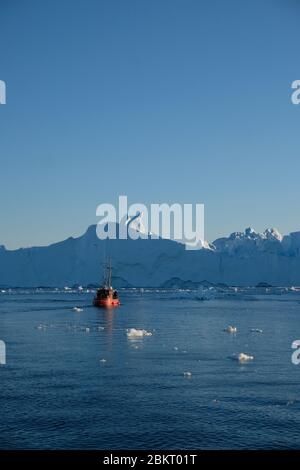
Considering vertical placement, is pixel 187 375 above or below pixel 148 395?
above

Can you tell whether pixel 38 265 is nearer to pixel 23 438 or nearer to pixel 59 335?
pixel 59 335

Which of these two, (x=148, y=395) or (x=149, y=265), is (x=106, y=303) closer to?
(x=148, y=395)

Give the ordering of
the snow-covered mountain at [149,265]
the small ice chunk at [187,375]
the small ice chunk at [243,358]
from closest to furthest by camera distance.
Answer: the small ice chunk at [187,375]
the small ice chunk at [243,358]
the snow-covered mountain at [149,265]

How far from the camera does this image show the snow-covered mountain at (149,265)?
155 m

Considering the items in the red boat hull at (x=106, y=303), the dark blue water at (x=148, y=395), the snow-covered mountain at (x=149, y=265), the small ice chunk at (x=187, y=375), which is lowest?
the dark blue water at (x=148, y=395)

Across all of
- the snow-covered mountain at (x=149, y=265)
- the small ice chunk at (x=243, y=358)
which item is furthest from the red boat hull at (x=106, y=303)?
the snow-covered mountain at (x=149, y=265)

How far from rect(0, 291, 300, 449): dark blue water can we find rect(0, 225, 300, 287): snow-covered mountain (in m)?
115

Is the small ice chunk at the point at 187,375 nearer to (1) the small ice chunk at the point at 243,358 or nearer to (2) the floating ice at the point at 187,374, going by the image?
(2) the floating ice at the point at 187,374

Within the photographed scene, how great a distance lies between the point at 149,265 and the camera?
156m

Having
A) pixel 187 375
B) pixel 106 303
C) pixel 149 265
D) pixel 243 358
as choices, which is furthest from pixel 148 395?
pixel 149 265

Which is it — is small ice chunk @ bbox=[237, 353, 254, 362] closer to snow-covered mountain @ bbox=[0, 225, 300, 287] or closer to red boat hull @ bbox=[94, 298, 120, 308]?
red boat hull @ bbox=[94, 298, 120, 308]

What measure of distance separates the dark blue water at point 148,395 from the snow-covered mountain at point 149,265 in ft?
376

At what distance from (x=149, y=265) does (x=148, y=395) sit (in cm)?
13383

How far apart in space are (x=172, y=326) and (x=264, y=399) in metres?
29.5
